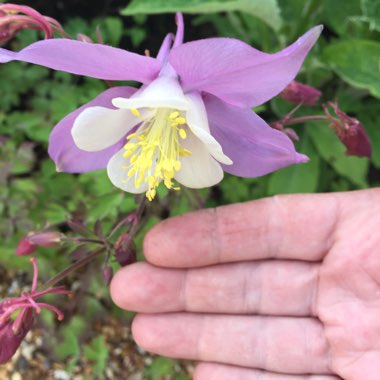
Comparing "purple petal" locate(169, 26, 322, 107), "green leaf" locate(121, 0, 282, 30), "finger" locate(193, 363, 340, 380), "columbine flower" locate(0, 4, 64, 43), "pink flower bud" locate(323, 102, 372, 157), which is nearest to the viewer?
"purple petal" locate(169, 26, 322, 107)

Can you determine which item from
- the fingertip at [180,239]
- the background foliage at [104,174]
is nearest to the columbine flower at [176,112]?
the fingertip at [180,239]

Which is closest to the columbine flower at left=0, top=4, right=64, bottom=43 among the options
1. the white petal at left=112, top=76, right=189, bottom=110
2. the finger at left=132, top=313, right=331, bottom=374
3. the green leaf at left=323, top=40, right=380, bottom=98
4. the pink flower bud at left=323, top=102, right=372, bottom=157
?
the white petal at left=112, top=76, right=189, bottom=110

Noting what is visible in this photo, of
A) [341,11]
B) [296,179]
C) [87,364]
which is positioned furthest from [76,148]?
[341,11]

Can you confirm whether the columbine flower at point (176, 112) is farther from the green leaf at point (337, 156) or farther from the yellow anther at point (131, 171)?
the green leaf at point (337, 156)

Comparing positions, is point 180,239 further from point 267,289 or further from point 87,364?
point 87,364

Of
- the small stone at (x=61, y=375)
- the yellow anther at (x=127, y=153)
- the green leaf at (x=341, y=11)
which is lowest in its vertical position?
the small stone at (x=61, y=375)

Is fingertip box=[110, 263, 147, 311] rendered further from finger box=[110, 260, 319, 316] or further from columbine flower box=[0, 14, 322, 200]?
columbine flower box=[0, 14, 322, 200]

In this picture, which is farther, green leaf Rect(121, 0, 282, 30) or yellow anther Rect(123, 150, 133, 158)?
green leaf Rect(121, 0, 282, 30)

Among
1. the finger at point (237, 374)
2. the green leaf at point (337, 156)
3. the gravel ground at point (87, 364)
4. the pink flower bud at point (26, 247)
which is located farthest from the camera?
the gravel ground at point (87, 364)
